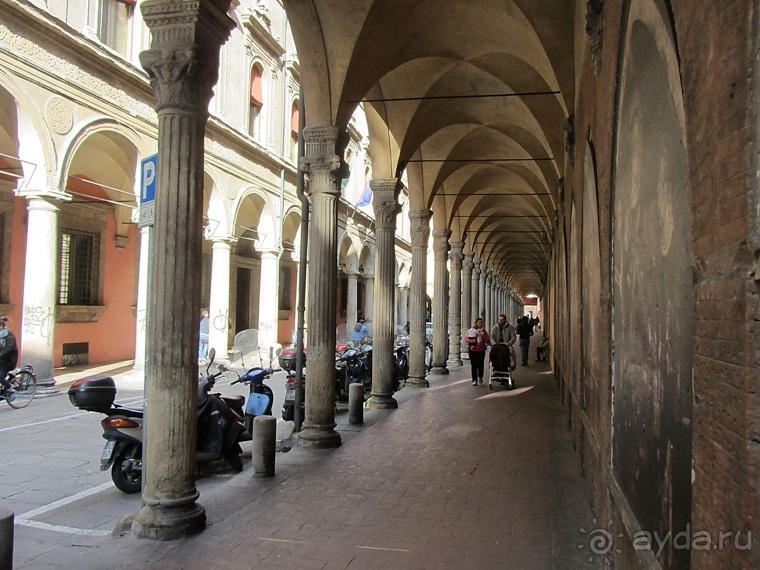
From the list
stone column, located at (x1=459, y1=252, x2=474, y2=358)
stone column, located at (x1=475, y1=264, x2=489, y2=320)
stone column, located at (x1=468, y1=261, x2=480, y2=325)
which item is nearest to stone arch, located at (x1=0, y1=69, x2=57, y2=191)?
stone column, located at (x1=459, y1=252, x2=474, y2=358)

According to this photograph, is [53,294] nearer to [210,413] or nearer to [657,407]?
[210,413]

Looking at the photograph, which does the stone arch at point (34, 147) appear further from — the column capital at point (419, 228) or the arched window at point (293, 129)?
the arched window at point (293, 129)

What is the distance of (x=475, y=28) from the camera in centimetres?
948

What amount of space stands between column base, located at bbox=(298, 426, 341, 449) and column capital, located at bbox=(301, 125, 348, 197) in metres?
2.82

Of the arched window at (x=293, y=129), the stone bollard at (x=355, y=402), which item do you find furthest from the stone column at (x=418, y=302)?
the arched window at (x=293, y=129)

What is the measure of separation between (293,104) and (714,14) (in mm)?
21752

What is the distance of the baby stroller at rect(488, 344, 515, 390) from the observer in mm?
13102

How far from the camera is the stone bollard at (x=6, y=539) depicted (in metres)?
3.12

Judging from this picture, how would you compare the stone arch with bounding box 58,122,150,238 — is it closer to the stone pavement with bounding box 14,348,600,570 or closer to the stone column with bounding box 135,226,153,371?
the stone column with bounding box 135,226,153,371

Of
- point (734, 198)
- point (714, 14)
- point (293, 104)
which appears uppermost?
point (293, 104)

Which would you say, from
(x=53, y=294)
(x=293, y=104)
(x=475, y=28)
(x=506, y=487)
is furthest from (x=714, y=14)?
(x=293, y=104)

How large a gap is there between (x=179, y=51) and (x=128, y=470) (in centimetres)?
350

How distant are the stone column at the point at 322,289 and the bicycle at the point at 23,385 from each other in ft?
18.7

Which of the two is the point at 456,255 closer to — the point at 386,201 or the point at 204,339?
the point at 204,339
